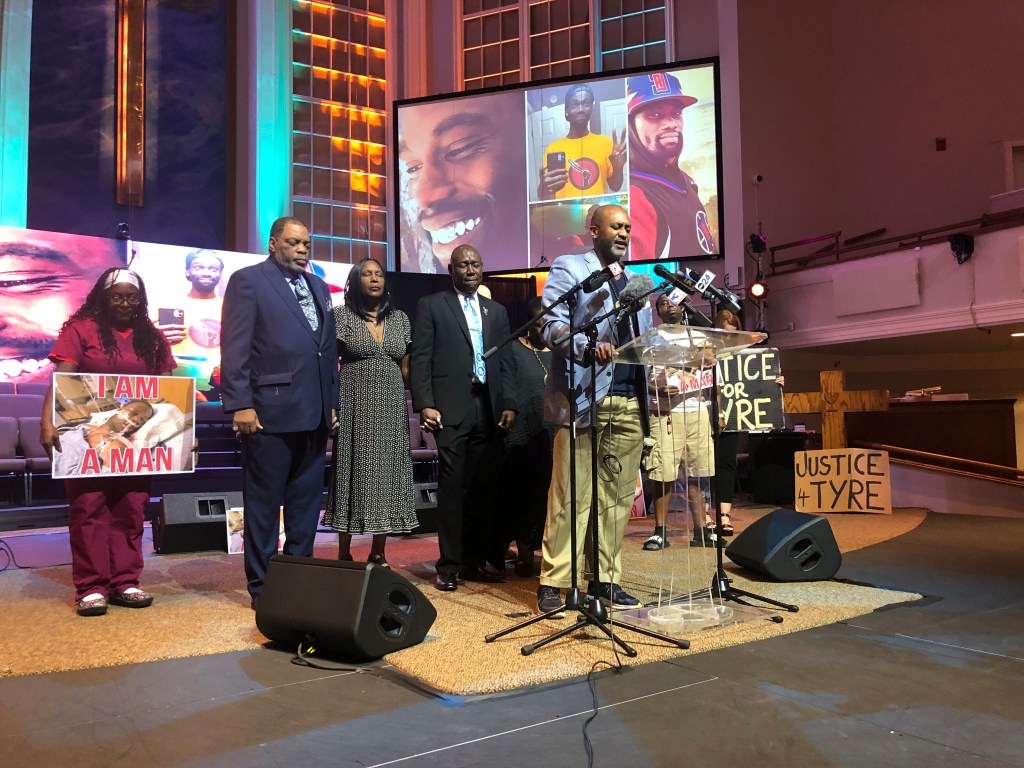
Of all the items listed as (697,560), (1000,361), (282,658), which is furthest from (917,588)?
(1000,361)

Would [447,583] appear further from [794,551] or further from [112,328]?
[112,328]

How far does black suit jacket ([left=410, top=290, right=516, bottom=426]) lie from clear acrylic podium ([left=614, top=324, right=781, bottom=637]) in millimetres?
1146

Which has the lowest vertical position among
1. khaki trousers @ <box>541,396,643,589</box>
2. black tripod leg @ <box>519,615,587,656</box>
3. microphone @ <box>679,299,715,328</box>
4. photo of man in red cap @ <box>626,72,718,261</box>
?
black tripod leg @ <box>519,615,587,656</box>

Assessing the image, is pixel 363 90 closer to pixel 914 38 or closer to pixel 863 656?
pixel 914 38

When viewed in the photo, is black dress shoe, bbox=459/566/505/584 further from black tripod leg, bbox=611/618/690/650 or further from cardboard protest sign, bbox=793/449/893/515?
cardboard protest sign, bbox=793/449/893/515

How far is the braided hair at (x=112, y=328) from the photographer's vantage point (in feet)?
12.2

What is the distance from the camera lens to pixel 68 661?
2715 millimetres

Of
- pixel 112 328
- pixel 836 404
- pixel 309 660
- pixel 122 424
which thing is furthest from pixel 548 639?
pixel 836 404

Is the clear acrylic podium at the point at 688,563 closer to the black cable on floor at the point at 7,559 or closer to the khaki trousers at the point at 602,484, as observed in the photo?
the khaki trousers at the point at 602,484

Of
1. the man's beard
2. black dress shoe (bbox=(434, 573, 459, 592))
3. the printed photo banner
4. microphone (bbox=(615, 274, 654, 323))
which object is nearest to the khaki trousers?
microphone (bbox=(615, 274, 654, 323))

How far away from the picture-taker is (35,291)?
336 inches

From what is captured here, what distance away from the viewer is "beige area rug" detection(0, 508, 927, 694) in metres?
2.63

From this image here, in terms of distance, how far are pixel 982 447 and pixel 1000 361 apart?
439 cm

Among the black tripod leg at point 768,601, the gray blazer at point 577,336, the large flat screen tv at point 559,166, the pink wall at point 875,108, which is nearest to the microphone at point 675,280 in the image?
the gray blazer at point 577,336
